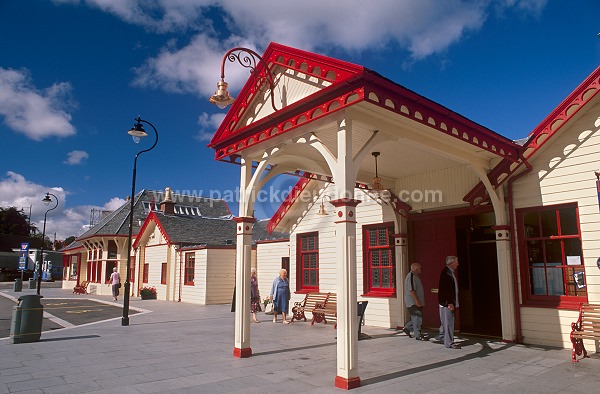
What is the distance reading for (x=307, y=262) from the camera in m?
13.8

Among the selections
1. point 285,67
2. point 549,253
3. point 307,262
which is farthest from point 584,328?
point 307,262

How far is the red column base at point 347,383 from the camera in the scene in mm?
5465

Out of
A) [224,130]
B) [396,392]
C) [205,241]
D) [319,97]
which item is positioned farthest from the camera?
[205,241]

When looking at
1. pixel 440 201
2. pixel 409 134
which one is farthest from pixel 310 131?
pixel 440 201

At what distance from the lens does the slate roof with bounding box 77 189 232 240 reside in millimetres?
28516

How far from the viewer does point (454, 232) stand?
10.3m

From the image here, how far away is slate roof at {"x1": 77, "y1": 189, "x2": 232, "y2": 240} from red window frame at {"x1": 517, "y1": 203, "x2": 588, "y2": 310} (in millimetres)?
22880

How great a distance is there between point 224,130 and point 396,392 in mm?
5851

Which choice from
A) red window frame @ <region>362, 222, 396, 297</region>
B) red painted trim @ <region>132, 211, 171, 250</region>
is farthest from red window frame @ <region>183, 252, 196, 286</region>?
red window frame @ <region>362, 222, 396, 297</region>

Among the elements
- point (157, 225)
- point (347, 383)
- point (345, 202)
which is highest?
point (157, 225)

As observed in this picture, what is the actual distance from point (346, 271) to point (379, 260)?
611 cm

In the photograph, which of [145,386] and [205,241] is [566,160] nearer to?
[145,386]

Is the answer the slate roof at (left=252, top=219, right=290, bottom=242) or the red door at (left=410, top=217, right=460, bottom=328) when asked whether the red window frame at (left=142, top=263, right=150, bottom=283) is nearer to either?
the slate roof at (left=252, top=219, right=290, bottom=242)

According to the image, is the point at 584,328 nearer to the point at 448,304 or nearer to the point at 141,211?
the point at 448,304
